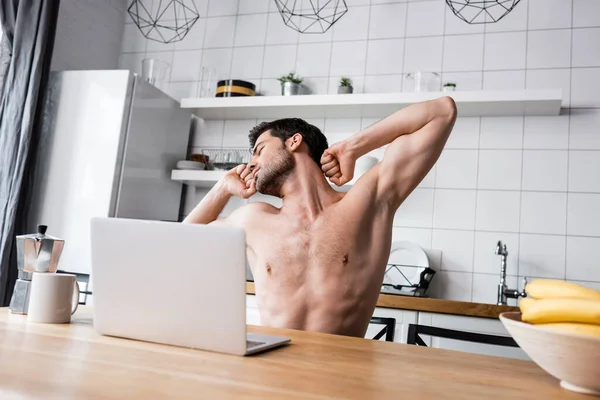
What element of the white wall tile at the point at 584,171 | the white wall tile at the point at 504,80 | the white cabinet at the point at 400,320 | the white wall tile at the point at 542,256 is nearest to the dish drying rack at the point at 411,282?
the white cabinet at the point at 400,320

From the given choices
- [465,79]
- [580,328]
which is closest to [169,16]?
[465,79]

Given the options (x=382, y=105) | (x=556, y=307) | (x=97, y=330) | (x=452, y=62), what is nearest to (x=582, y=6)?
(x=452, y=62)

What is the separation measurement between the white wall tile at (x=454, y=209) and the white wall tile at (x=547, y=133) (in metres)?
0.42

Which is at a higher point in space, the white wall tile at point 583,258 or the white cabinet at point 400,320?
the white wall tile at point 583,258

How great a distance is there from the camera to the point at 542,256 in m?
2.92

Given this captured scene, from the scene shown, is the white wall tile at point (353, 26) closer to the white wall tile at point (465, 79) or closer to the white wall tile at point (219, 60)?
the white wall tile at point (465, 79)

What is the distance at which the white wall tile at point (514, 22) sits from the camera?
3191 mm

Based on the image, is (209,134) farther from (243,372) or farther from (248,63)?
(243,372)

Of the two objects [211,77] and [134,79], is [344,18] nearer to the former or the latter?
[211,77]

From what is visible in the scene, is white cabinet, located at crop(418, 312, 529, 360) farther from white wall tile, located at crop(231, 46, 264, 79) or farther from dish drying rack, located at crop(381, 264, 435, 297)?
white wall tile, located at crop(231, 46, 264, 79)

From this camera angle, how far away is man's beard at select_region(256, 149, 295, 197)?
1735 millimetres

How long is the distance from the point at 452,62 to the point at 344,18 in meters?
0.77

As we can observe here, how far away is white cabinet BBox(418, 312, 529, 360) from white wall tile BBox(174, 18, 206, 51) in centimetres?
248

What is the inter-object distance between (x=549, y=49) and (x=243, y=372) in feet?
9.92
